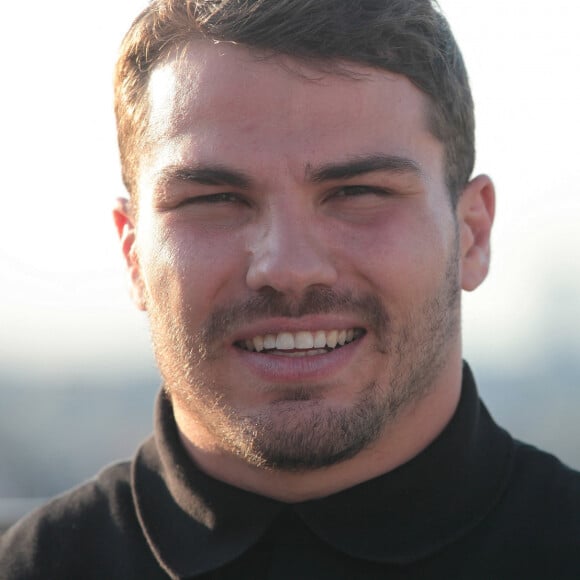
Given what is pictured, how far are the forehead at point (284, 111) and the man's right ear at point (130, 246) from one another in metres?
0.56

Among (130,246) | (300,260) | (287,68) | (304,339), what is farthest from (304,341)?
(130,246)

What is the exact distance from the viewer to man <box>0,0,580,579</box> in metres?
3.32

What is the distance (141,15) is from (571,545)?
2.07 metres

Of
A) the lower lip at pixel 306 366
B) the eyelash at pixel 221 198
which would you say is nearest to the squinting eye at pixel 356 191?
the eyelash at pixel 221 198

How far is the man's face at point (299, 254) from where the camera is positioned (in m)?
3.32

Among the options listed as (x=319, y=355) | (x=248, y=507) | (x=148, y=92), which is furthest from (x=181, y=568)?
(x=148, y=92)

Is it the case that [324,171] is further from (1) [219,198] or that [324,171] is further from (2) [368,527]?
(2) [368,527]

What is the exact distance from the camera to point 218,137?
3.40 metres

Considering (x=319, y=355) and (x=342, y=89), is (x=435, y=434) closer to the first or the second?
(x=319, y=355)

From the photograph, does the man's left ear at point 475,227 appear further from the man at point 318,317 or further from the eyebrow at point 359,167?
the eyebrow at point 359,167

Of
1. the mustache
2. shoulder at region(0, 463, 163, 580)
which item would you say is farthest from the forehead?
shoulder at region(0, 463, 163, 580)

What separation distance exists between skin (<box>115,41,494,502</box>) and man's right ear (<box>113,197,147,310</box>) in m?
0.37

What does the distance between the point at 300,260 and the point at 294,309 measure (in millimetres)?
148

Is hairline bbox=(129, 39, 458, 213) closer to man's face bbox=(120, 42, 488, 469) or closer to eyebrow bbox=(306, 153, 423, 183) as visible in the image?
man's face bbox=(120, 42, 488, 469)
